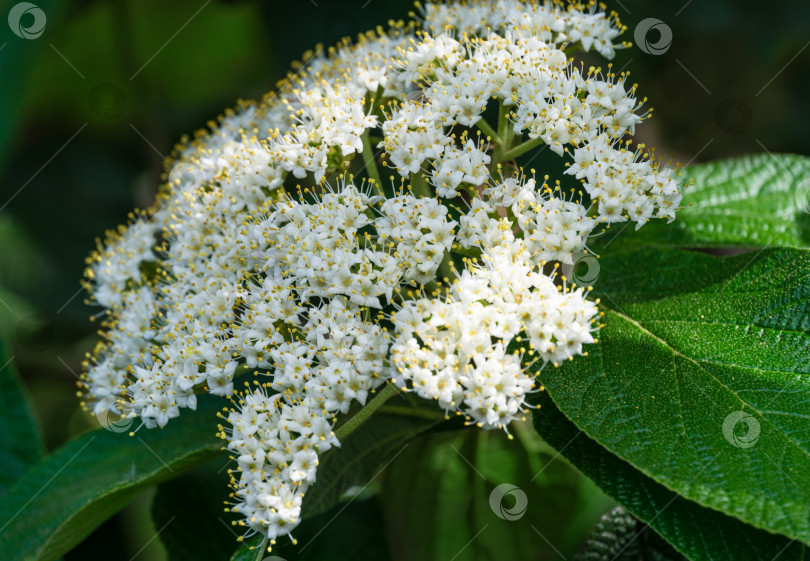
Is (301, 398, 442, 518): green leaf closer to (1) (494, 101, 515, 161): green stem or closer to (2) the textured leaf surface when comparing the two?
(2) the textured leaf surface

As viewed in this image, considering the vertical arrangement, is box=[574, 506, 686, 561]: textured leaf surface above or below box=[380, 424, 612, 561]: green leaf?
below

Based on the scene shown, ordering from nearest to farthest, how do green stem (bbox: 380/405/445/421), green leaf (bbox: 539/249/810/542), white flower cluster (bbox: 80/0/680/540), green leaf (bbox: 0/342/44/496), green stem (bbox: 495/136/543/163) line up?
green leaf (bbox: 539/249/810/542), white flower cluster (bbox: 80/0/680/540), green stem (bbox: 495/136/543/163), green stem (bbox: 380/405/445/421), green leaf (bbox: 0/342/44/496)

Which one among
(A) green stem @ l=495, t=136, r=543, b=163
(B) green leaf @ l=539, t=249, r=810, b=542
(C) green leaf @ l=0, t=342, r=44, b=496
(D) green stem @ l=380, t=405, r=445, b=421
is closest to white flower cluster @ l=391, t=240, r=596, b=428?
(B) green leaf @ l=539, t=249, r=810, b=542

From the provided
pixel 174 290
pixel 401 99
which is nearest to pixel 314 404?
pixel 174 290

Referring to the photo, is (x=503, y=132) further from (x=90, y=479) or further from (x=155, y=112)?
(x=155, y=112)

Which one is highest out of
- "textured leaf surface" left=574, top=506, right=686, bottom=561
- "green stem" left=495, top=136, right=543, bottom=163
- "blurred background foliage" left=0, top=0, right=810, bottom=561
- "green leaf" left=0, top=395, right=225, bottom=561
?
"blurred background foliage" left=0, top=0, right=810, bottom=561

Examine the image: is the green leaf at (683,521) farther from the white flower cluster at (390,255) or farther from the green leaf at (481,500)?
the green leaf at (481,500)

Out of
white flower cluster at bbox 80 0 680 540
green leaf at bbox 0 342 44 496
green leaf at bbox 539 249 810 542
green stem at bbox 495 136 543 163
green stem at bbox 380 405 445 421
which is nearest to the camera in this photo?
green leaf at bbox 539 249 810 542

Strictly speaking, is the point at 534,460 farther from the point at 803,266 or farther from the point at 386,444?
the point at 803,266
